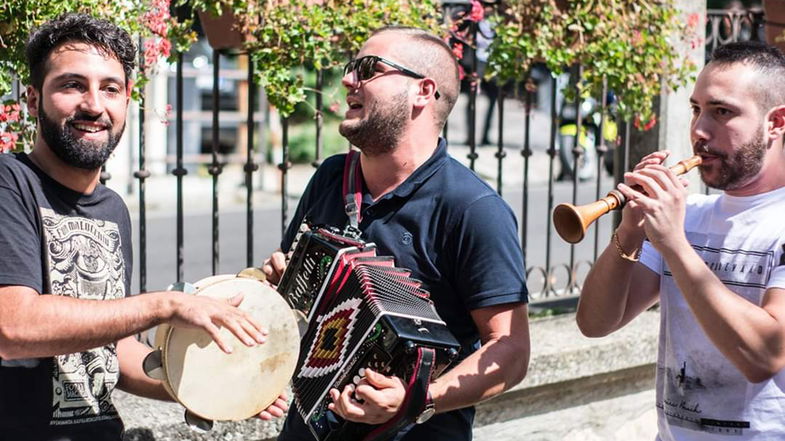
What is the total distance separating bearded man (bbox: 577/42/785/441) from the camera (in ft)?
8.74

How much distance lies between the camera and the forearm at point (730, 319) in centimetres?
263

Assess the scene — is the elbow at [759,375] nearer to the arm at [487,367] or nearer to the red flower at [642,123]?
the arm at [487,367]

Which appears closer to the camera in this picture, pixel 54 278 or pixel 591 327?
pixel 54 278

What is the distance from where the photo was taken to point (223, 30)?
172 inches

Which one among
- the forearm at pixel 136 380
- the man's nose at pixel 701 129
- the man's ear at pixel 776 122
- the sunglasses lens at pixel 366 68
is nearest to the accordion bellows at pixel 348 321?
the forearm at pixel 136 380

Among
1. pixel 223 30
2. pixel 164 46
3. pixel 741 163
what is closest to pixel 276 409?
pixel 741 163

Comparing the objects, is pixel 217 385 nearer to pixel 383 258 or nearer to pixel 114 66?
pixel 383 258

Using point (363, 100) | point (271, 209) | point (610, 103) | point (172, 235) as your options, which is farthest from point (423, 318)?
point (271, 209)

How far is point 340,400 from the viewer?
2654 millimetres

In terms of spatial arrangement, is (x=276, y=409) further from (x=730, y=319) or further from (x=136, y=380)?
(x=730, y=319)

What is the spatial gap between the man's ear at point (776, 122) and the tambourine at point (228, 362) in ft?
4.17

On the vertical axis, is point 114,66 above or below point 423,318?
above

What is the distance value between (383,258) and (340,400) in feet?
1.29

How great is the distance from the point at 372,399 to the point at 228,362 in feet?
1.24
